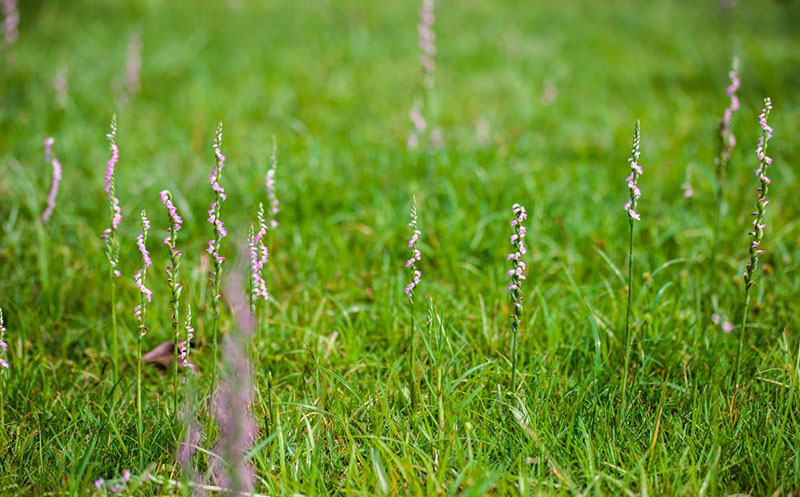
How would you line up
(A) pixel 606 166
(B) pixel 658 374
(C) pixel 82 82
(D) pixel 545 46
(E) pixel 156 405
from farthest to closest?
(D) pixel 545 46
(C) pixel 82 82
(A) pixel 606 166
(B) pixel 658 374
(E) pixel 156 405

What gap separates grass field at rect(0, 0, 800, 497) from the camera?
219cm

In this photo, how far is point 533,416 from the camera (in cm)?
225

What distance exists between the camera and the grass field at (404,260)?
2.19m

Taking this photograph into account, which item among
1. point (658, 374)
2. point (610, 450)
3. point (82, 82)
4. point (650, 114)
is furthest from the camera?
point (82, 82)

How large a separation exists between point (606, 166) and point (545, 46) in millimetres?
3078

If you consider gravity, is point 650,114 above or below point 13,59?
below

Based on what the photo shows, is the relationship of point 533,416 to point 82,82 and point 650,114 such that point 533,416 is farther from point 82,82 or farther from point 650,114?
point 82,82

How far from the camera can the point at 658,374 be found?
8.96 ft

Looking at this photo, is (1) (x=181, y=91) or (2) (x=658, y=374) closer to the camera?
(2) (x=658, y=374)

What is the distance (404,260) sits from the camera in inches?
145

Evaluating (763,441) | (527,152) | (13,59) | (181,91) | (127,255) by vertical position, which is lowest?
(763,441)

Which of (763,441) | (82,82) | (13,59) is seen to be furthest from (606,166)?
(13,59)

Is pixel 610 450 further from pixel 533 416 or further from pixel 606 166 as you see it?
pixel 606 166

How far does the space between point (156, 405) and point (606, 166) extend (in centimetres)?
342
